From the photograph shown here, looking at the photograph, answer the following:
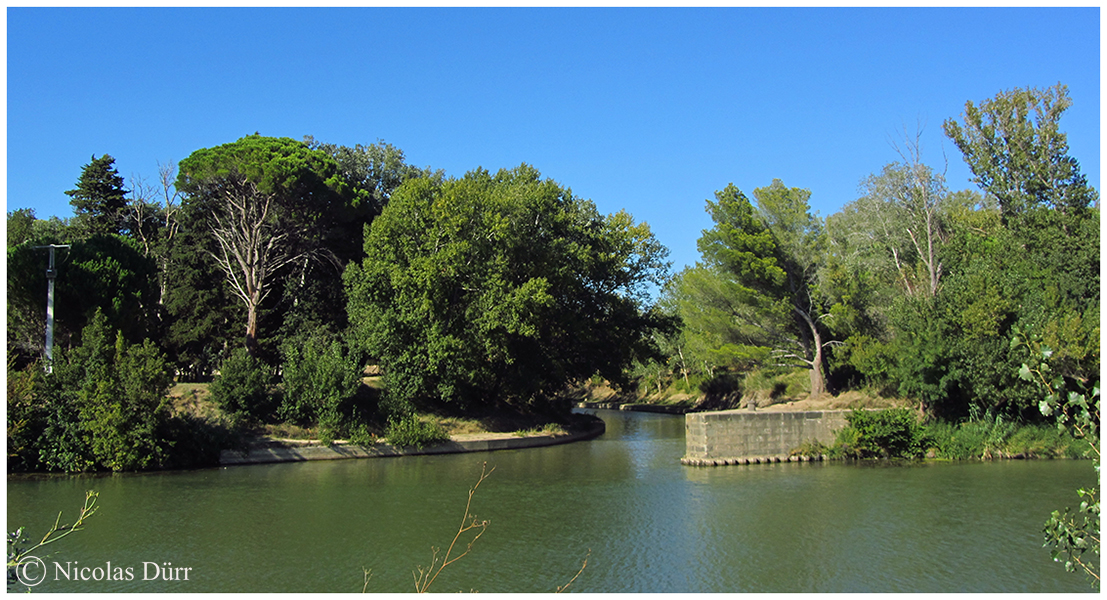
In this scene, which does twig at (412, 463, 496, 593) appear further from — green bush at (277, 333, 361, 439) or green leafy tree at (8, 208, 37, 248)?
green leafy tree at (8, 208, 37, 248)

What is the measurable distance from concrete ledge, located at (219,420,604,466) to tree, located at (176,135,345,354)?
712 cm

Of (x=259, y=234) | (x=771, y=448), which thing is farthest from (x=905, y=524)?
(x=259, y=234)

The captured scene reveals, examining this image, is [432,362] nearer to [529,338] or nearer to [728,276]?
[529,338]

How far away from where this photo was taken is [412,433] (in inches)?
1094

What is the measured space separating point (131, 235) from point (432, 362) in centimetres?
2016

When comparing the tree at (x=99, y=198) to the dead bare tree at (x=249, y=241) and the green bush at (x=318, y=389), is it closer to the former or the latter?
the dead bare tree at (x=249, y=241)

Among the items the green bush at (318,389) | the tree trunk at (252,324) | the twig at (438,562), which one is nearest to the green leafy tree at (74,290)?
the tree trunk at (252,324)

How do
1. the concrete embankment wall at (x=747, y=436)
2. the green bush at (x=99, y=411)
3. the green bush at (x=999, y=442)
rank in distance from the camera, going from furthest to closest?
the green bush at (x=999, y=442), the concrete embankment wall at (x=747, y=436), the green bush at (x=99, y=411)

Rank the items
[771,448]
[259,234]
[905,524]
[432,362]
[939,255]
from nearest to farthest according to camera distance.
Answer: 1. [905,524]
2. [771,448]
3. [432,362]
4. [259,234]
5. [939,255]

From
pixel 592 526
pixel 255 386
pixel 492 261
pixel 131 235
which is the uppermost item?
pixel 131 235

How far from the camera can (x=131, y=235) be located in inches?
1575

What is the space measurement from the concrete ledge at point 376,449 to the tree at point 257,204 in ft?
23.4

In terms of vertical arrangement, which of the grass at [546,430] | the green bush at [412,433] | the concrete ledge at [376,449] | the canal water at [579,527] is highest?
the green bush at [412,433]

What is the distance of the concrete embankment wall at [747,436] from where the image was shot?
923 inches
